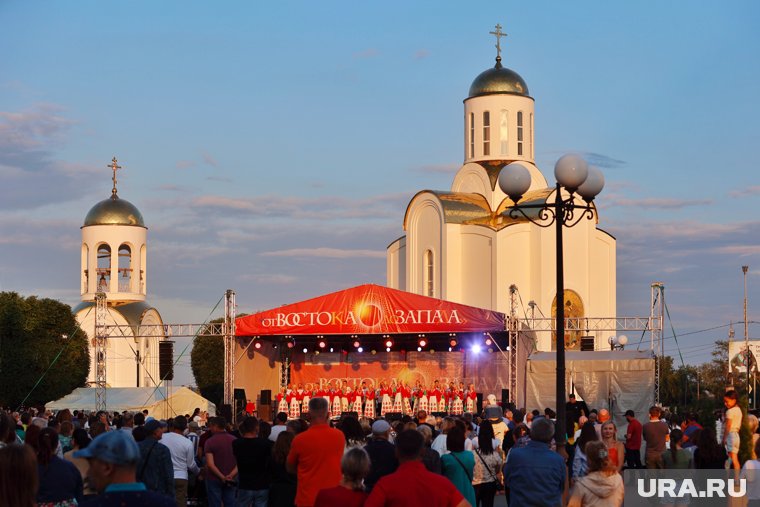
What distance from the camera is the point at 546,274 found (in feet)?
158

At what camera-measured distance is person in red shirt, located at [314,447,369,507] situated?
25.8 ft

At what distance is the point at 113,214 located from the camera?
223 feet

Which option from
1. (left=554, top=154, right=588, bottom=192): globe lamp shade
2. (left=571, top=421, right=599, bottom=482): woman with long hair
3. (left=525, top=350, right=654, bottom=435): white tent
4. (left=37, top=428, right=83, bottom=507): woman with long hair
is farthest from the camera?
(left=525, top=350, right=654, bottom=435): white tent

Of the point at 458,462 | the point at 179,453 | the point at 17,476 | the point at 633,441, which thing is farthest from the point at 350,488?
the point at 633,441

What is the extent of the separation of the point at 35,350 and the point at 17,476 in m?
51.7

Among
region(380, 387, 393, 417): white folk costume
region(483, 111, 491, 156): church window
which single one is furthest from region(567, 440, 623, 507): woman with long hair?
region(483, 111, 491, 156): church window

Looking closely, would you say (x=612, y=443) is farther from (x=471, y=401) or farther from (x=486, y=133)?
(x=486, y=133)

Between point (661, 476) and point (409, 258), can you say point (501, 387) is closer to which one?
point (409, 258)

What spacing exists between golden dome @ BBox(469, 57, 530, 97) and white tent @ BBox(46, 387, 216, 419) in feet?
58.0

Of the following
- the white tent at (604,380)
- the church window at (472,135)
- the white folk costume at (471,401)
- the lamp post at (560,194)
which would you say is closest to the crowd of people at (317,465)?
the lamp post at (560,194)

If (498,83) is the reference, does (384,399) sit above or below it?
below

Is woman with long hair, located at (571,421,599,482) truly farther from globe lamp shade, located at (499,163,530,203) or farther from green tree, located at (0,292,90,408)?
green tree, located at (0,292,90,408)

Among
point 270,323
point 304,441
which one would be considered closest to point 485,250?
point 270,323

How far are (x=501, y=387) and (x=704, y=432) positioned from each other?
2940 centimetres
